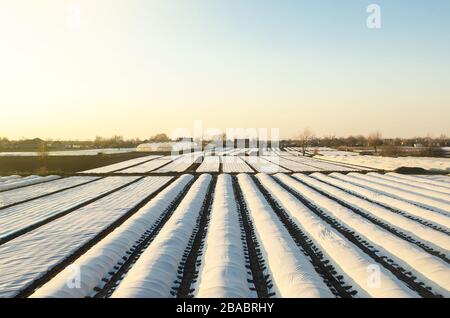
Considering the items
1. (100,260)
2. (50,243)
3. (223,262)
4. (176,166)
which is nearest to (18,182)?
(50,243)

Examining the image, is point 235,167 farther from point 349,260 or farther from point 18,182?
point 349,260

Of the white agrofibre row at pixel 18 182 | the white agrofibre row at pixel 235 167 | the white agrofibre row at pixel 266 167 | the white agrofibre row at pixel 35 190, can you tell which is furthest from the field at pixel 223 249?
the white agrofibre row at pixel 266 167

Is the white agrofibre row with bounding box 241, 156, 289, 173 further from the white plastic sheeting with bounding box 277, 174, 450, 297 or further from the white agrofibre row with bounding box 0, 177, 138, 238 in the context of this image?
the white plastic sheeting with bounding box 277, 174, 450, 297

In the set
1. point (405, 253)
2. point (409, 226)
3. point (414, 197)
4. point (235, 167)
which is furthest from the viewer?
point (235, 167)
